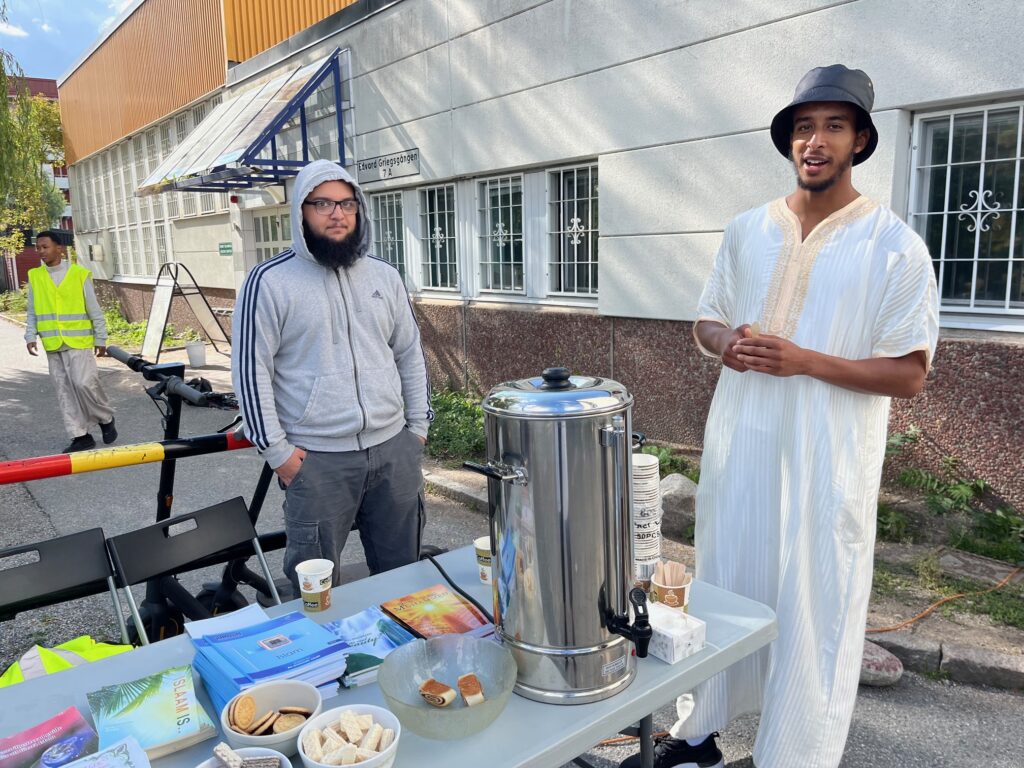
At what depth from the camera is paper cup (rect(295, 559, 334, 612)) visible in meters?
1.84

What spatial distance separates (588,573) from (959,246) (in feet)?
13.0

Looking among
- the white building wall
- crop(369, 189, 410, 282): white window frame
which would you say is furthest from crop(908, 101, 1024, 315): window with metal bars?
crop(369, 189, 410, 282): white window frame

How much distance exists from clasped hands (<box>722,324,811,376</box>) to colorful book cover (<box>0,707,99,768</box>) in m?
1.77

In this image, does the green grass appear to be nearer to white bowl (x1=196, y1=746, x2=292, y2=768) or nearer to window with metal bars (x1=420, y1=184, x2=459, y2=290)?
white bowl (x1=196, y1=746, x2=292, y2=768)

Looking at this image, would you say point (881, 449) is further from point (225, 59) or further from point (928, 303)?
point (225, 59)

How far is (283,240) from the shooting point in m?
11.8

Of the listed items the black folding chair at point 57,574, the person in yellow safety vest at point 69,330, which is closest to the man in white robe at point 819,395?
the black folding chair at point 57,574

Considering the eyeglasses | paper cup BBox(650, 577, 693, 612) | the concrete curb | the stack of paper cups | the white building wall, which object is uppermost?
the white building wall

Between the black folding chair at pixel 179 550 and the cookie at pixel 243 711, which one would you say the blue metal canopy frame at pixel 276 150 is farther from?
the cookie at pixel 243 711

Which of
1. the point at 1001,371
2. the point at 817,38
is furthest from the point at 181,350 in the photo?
the point at 1001,371

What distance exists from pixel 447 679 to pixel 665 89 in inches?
201

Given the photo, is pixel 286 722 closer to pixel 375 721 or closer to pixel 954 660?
pixel 375 721

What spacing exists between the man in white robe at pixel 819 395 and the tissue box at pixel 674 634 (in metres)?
0.70

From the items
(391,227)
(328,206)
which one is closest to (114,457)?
(328,206)
